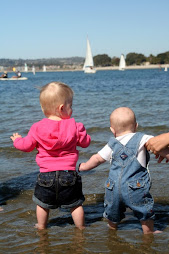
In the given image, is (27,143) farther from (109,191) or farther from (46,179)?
(109,191)

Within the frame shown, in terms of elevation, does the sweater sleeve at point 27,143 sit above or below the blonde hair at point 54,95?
below

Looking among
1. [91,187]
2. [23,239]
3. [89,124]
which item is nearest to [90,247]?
[23,239]

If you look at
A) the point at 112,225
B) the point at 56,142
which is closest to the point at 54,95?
the point at 56,142

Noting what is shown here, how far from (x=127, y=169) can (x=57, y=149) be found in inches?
22.7

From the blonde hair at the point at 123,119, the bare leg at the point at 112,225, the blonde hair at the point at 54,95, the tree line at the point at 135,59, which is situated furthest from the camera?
the tree line at the point at 135,59

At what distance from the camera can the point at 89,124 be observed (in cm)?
862

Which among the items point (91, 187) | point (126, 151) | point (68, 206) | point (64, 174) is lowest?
point (91, 187)

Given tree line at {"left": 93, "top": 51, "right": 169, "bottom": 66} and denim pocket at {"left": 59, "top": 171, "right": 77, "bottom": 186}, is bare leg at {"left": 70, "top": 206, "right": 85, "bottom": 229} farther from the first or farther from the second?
tree line at {"left": 93, "top": 51, "right": 169, "bottom": 66}

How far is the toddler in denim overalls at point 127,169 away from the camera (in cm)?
262

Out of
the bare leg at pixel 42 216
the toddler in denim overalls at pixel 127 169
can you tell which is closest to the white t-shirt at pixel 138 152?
the toddler in denim overalls at pixel 127 169

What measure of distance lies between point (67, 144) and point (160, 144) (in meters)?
0.72

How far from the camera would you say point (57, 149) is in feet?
9.07

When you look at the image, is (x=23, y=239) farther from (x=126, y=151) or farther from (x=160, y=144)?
(x=160, y=144)

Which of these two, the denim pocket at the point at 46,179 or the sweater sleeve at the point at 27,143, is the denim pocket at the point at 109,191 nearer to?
the denim pocket at the point at 46,179
